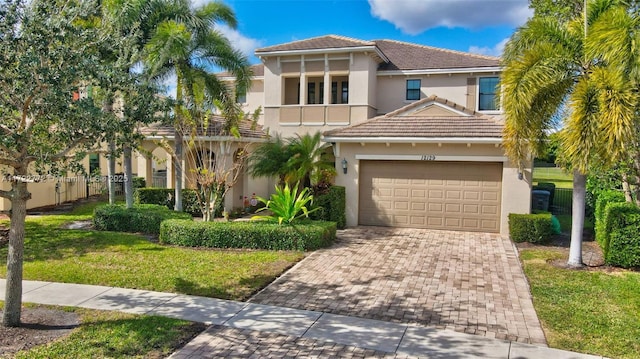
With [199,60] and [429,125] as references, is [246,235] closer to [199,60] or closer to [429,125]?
[199,60]

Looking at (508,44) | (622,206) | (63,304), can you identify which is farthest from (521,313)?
(63,304)

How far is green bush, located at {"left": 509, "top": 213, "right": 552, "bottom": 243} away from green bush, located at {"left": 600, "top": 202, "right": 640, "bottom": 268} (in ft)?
9.40

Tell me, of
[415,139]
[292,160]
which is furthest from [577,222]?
[292,160]

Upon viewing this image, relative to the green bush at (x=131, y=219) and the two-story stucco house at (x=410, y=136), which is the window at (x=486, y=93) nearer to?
the two-story stucco house at (x=410, y=136)

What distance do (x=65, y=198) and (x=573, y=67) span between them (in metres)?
21.8

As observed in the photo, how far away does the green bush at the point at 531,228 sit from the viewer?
45.8 ft

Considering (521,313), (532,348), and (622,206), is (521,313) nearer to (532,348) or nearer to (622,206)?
(532,348)

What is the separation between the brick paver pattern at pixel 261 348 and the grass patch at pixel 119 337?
28 centimetres

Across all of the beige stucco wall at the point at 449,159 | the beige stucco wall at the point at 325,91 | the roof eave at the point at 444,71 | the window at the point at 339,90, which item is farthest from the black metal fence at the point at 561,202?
the window at the point at 339,90

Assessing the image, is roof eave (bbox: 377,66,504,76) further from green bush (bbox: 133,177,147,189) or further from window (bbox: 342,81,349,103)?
green bush (bbox: 133,177,147,189)

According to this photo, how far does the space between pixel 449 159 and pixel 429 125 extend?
149 centimetres

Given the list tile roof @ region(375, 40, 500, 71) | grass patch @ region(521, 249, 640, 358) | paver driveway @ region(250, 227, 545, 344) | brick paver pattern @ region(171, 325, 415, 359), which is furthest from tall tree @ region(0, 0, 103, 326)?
tile roof @ region(375, 40, 500, 71)

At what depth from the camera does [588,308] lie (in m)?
8.24

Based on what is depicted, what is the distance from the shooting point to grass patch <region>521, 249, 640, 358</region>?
22.3 feet
